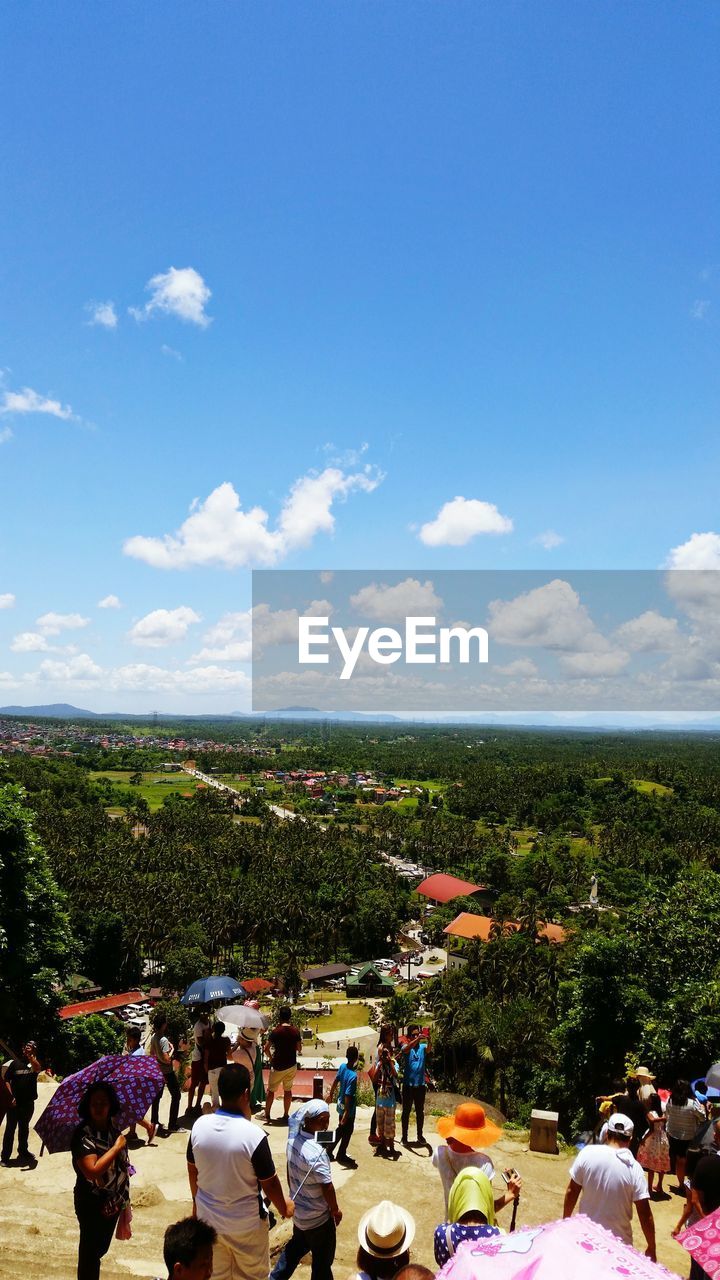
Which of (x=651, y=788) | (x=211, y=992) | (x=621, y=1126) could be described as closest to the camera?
(x=621, y=1126)

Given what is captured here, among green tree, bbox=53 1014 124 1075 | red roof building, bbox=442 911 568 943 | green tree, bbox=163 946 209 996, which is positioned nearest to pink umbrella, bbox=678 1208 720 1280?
green tree, bbox=53 1014 124 1075

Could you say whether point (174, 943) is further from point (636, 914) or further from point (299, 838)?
point (636, 914)

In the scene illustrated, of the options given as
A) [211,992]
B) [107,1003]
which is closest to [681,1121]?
[211,992]

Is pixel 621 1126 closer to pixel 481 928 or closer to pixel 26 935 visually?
pixel 26 935

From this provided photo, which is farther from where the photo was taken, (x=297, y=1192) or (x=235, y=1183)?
(x=297, y=1192)

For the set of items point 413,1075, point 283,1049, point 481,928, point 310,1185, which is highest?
point 310,1185

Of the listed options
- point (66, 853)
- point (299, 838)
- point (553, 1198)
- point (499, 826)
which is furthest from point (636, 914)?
point (499, 826)

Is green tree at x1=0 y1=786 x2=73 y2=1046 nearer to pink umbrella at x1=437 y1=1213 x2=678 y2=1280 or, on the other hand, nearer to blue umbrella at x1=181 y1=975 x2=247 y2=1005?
blue umbrella at x1=181 y1=975 x2=247 y2=1005
